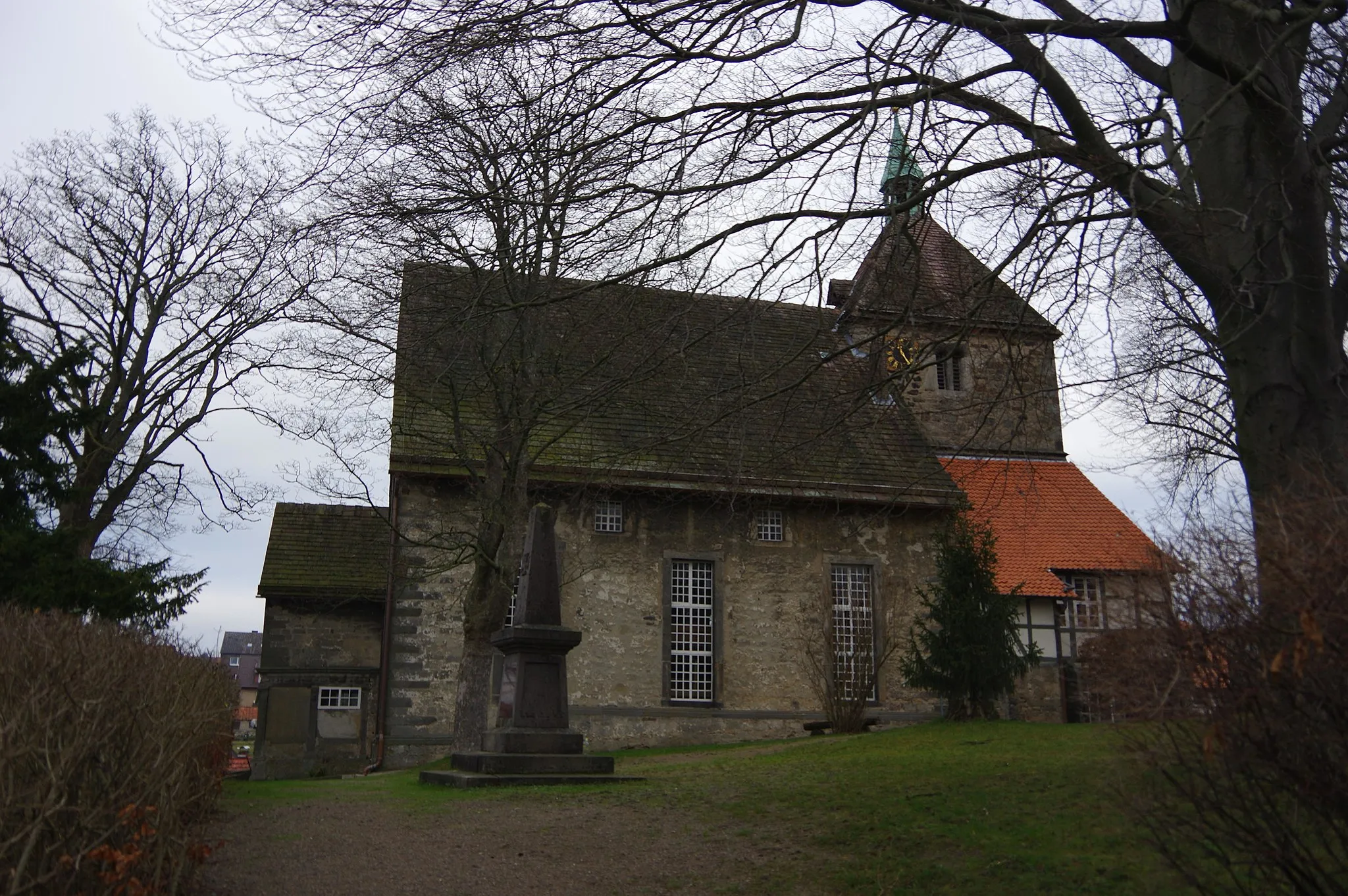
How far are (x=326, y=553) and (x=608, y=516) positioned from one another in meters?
Answer: 5.93

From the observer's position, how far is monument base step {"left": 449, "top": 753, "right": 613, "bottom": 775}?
10.8 m

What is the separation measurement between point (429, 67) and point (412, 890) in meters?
4.84

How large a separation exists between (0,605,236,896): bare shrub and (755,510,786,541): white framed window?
46.6ft

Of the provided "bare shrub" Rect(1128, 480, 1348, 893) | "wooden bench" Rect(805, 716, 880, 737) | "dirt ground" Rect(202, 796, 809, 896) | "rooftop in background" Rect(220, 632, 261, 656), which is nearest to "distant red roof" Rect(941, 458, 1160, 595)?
"wooden bench" Rect(805, 716, 880, 737)

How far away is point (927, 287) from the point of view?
780 cm

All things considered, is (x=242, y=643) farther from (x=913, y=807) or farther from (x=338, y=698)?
(x=913, y=807)

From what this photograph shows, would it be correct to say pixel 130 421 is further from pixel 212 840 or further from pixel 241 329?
pixel 212 840

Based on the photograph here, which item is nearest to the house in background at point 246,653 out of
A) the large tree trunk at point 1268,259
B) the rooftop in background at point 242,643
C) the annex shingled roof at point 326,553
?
the rooftop in background at point 242,643

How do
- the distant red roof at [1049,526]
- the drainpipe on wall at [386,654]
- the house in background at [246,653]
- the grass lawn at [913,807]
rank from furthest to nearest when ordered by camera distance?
the house in background at [246,653], the distant red roof at [1049,526], the drainpipe on wall at [386,654], the grass lawn at [913,807]

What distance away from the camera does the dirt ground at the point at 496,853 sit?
650cm

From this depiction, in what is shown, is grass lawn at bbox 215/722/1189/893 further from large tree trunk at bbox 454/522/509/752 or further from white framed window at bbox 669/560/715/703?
white framed window at bbox 669/560/715/703

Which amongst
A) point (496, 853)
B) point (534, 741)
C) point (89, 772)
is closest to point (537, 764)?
point (534, 741)

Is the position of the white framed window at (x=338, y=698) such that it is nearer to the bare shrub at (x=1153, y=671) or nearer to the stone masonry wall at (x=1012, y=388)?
the stone masonry wall at (x=1012, y=388)

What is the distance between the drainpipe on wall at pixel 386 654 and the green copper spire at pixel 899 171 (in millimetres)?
11296
